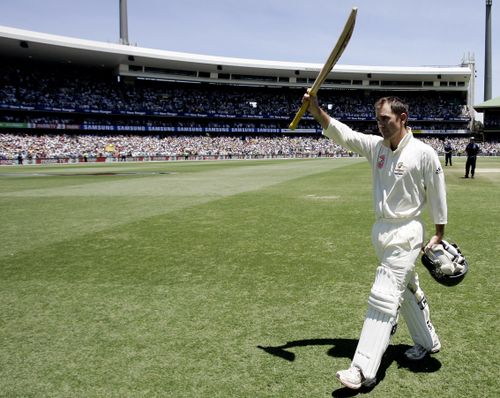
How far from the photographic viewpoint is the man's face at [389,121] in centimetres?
342

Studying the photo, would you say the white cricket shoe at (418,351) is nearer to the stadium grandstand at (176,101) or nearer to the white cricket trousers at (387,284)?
the white cricket trousers at (387,284)

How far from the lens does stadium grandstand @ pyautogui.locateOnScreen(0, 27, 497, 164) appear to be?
61344 millimetres

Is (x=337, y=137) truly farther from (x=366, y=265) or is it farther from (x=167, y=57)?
(x=167, y=57)

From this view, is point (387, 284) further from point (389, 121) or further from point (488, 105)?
point (488, 105)

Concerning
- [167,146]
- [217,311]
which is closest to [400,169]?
[217,311]

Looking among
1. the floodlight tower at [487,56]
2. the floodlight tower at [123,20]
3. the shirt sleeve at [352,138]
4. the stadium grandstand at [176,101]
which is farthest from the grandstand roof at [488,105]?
the shirt sleeve at [352,138]

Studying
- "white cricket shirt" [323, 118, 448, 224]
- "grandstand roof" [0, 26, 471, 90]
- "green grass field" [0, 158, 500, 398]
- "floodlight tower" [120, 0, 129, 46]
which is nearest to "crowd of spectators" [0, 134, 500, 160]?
"grandstand roof" [0, 26, 471, 90]

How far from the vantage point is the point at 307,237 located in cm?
867

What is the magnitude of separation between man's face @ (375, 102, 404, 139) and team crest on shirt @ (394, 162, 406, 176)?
0.75 ft

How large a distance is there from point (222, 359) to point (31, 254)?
5290 mm

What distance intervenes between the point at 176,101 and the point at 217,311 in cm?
7628

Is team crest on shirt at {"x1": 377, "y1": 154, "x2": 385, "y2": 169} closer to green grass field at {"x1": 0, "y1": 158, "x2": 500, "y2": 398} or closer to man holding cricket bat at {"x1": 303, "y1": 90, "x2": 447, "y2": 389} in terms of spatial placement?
man holding cricket bat at {"x1": 303, "y1": 90, "x2": 447, "y2": 389}

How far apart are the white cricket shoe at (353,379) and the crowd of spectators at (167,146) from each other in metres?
57.6

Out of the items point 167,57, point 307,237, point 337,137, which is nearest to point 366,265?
point 307,237
